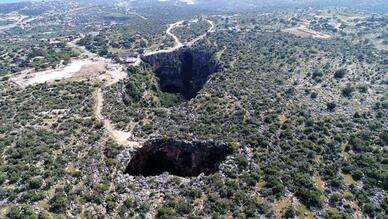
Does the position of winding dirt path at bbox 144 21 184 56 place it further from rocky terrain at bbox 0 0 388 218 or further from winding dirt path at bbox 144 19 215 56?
rocky terrain at bbox 0 0 388 218

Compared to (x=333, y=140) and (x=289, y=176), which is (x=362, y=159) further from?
(x=289, y=176)

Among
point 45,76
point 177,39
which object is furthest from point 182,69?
point 45,76

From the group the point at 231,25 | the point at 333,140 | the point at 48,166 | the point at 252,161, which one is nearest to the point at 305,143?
the point at 333,140

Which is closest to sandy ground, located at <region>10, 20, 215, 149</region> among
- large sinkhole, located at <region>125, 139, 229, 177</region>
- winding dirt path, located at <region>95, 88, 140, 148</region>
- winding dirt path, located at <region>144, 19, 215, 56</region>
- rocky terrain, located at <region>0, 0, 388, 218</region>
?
winding dirt path, located at <region>95, 88, 140, 148</region>

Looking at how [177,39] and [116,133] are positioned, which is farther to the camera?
[177,39]

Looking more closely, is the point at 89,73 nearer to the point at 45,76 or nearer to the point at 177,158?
the point at 45,76
